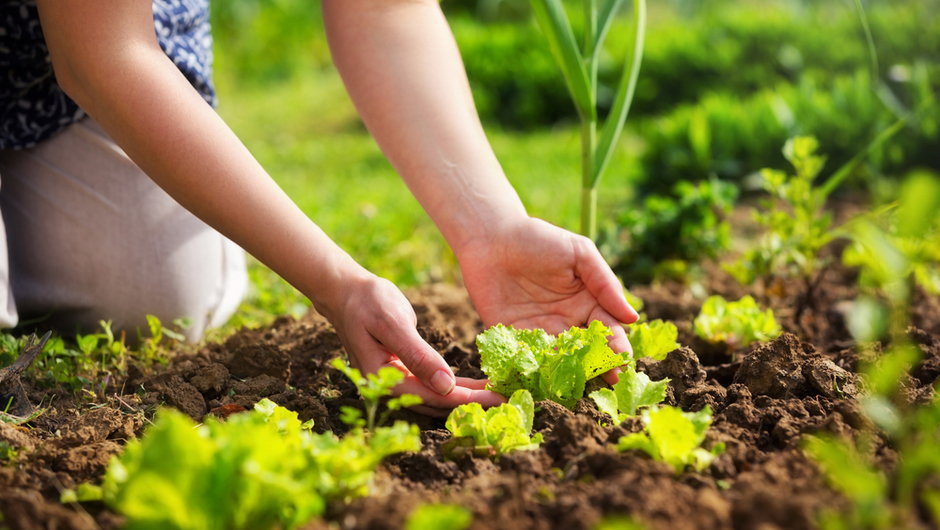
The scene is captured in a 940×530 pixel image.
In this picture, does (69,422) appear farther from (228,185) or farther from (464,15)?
(464,15)

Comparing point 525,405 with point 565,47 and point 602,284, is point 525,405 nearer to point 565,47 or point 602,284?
point 602,284

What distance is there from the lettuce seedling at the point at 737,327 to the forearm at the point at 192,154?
85cm

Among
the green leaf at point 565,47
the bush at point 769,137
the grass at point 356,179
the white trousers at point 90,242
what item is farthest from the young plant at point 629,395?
the bush at point 769,137

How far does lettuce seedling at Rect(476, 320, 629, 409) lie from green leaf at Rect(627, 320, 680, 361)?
169mm

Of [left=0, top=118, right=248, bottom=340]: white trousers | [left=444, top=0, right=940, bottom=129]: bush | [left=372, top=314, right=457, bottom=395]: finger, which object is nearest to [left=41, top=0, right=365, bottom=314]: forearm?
[left=372, top=314, right=457, bottom=395]: finger

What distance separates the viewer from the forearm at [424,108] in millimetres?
2035

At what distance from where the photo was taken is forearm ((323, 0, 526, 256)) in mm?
2035

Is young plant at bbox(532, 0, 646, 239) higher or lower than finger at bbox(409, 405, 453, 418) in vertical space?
higher

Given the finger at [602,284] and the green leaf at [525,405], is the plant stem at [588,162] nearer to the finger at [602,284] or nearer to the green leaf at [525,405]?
the finger at [602,284]

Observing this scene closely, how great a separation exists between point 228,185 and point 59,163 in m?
0.96

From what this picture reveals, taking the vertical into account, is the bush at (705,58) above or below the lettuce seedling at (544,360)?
below

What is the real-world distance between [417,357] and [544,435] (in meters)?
0.25

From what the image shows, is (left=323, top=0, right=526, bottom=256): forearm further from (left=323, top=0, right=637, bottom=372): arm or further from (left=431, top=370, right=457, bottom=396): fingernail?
(left=431, top=370, right=457, bottom=396): fingernail

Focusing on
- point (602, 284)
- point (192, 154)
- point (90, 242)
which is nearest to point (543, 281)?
point (602, 284)
